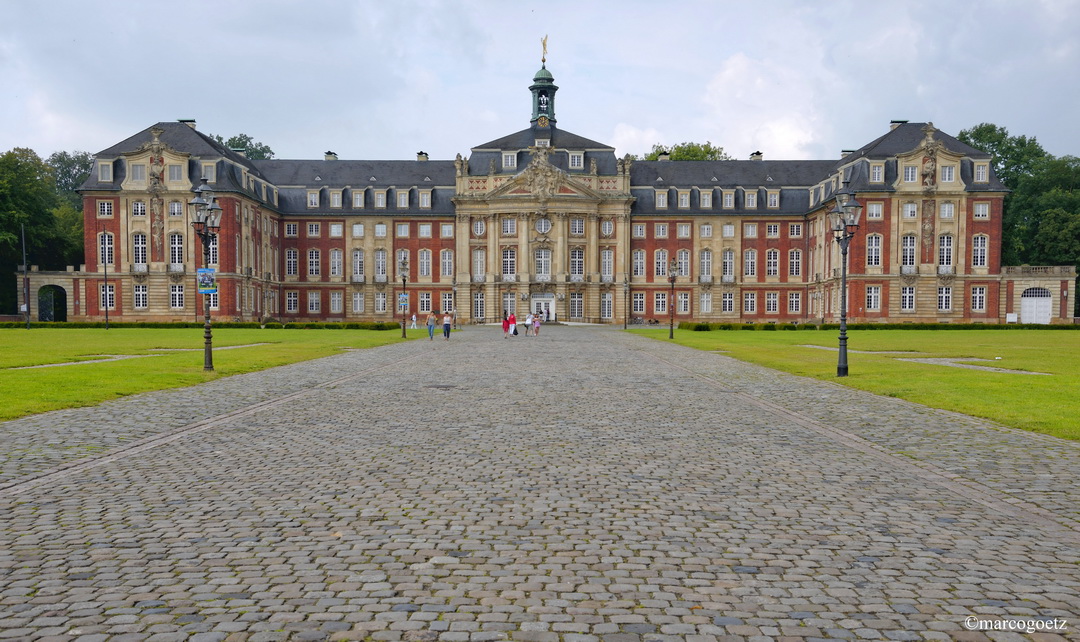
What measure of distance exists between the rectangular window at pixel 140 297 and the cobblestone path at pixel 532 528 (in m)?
65.6

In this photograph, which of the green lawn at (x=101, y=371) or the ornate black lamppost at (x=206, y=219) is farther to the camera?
the ornate black lamppost at (x=206, y=219)

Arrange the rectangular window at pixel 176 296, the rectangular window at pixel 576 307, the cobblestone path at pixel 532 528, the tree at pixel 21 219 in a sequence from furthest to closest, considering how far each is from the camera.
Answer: the rectangular window at pixel 576 307 < the rectangular window at pixel 176 296 < the tree at pixel 21 219 < the cobblestone path at pixel 532 528

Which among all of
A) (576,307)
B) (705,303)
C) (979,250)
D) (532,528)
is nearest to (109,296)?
(576,307)

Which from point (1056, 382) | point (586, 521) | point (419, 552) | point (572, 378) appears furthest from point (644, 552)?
point (1056, 382)

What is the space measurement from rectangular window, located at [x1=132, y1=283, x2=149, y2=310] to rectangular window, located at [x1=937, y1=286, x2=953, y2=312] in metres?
72.1

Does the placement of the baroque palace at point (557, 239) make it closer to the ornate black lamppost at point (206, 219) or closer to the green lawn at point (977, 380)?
the green lawn at point (977, 380)

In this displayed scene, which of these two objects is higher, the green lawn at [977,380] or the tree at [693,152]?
the tree at [693,152]

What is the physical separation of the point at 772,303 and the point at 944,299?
17.1m

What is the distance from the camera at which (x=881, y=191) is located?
234 feet

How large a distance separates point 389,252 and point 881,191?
48.9m

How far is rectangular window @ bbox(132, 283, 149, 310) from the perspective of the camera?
72.2m

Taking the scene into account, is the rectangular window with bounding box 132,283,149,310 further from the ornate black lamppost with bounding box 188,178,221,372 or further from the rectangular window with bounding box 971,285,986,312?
the rectangular window with bounding box 971,285,986,312

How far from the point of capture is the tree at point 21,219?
2795 inches

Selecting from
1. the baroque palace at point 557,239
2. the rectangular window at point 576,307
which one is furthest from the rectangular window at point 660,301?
the rectangular window at point 576,307
